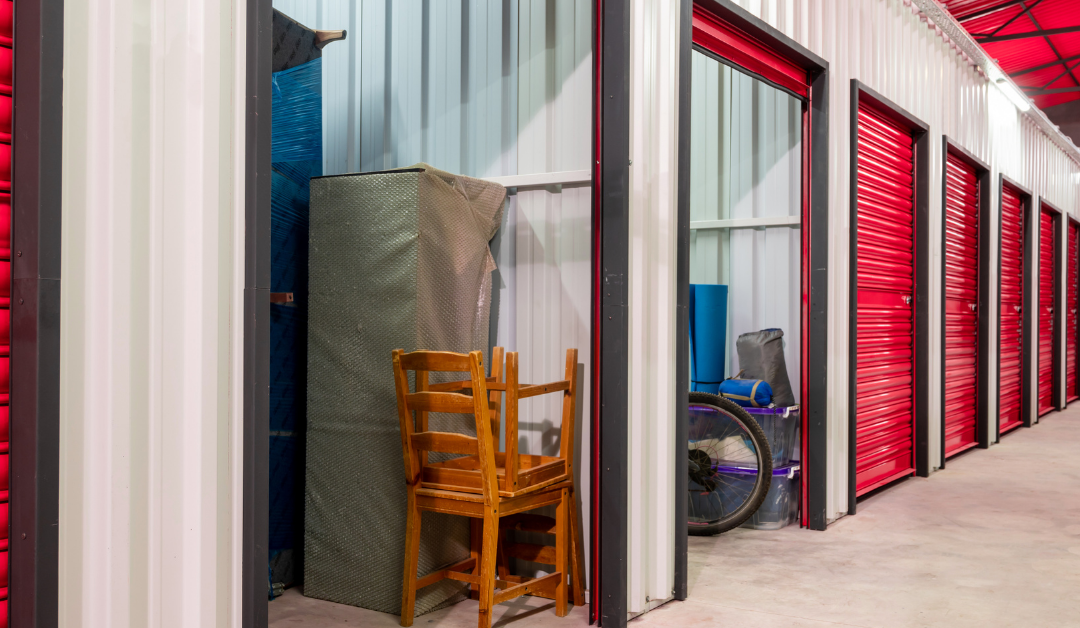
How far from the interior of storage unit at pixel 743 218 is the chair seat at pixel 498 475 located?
1.80 m

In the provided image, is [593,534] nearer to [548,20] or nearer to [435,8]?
[548,20]

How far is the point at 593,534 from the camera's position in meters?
3.42

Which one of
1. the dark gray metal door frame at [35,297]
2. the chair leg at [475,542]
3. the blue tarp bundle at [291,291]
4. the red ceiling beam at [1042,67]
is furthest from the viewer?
the red ceiling beam at [1042,67]

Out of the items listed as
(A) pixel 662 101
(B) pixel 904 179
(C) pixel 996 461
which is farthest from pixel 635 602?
(C) pixel 996 461

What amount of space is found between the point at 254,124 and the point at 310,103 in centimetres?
201

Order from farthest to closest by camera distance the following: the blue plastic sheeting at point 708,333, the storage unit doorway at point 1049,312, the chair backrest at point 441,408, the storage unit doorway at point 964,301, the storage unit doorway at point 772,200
Result: the storage unit doorway at point 1049,312 → the storage unit doorway at point 964,301 → the blue plastic sheeting at point 708,333 → the storage unit doorway at point 772,200 → the chair backrest at point 441,408

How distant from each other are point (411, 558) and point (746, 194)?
3.29 m

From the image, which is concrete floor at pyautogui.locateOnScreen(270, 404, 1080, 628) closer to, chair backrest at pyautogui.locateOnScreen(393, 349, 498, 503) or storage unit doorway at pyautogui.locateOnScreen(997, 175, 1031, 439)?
chair backrest at pyautogui.locateOnScreen(393, 349, 498, 503)

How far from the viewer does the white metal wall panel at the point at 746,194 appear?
5.44 meters

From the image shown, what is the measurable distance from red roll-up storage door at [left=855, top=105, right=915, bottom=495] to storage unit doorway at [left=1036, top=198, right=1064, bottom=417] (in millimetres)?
5320

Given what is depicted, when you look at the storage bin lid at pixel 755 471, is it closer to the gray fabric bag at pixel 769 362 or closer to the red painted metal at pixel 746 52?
the gray fabric bag at pixel 769 362

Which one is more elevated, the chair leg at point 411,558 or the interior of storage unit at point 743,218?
the interior of storage unit at point 743,218

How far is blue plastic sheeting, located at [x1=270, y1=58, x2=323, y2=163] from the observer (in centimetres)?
385

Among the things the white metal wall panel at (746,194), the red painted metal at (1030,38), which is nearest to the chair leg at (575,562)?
the white metal wall panel at (746,194)
